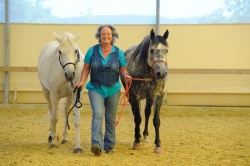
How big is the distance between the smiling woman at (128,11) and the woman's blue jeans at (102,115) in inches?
266

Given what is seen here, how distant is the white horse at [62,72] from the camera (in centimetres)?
593

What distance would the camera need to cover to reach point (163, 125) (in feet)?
30.3

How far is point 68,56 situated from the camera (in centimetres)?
591

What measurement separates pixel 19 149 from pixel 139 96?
1.85m

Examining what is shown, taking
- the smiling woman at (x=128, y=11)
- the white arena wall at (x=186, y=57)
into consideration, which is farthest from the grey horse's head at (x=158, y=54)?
the smiling woman at (x=128, y=11)

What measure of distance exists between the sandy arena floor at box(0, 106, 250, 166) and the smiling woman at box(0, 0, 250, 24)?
2706mm

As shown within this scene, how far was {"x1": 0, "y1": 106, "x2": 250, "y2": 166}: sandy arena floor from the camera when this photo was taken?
5449 millimetres

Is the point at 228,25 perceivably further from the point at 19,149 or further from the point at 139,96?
the point at 19,149

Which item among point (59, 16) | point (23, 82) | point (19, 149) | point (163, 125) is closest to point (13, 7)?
point (59, 16)

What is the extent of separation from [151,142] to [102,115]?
162 cm

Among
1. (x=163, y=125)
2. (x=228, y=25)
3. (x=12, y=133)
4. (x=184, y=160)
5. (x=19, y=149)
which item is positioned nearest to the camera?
(x=184, y=160)

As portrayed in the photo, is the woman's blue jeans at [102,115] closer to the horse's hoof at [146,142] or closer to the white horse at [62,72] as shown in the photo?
the white horse at [62,72]

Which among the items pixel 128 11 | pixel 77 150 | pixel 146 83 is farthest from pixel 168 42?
pixel 77 150

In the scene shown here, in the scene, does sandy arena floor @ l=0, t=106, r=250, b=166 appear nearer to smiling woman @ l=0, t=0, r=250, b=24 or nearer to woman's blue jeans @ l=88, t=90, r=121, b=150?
woman's blue jeans @ l=88, t=90, r=121, b=150
